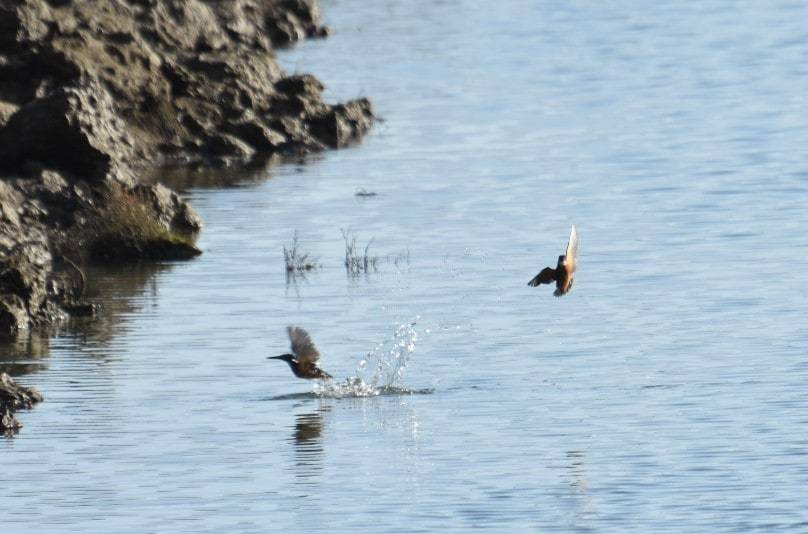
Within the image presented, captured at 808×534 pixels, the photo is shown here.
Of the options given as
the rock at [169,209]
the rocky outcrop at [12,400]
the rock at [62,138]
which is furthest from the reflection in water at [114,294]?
the rocky outcrop at [12,400]

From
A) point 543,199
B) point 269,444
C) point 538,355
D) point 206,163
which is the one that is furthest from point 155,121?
point 269,444

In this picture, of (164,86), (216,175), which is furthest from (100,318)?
(164,86)

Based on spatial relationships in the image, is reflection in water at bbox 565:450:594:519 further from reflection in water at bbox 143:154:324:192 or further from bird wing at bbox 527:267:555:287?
reflection in water at bbox 143:154:324:192

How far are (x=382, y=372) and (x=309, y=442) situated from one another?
2503 mm

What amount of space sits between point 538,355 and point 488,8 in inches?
1668

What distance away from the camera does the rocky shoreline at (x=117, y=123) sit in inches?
938

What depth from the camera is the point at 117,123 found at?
29.1m

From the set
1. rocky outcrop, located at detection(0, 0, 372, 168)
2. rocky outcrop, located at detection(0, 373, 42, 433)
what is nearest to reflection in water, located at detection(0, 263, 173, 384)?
rocky outcrop, located at detection(0, 373, 42, 433)

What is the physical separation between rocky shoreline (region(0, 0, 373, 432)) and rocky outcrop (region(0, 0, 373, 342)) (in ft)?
0.07

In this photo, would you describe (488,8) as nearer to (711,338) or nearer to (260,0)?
(260,0)

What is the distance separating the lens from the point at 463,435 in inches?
639

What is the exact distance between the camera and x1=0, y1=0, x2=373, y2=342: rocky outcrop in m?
24.1

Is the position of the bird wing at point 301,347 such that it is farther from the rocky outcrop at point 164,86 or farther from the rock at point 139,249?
the rocky outcrop at point 164,86

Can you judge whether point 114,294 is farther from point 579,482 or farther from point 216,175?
point 579,482
